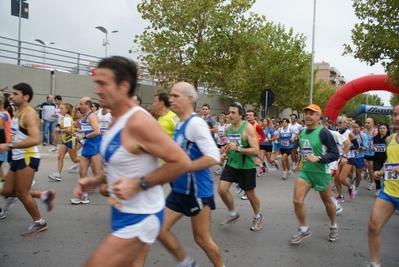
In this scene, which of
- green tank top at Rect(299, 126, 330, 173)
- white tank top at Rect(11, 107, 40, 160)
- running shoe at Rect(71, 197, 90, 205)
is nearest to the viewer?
white tank top at Rect(11, 107, 40, 160)

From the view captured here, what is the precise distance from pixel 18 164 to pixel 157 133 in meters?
3.36

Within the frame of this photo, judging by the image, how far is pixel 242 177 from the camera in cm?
550

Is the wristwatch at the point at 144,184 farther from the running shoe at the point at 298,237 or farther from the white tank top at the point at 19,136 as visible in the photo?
the running shoe at the point at 298,237

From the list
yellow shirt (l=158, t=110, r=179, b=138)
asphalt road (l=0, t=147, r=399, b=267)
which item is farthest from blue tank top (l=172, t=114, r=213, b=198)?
yellow shirt (l=158, t=110, r=179, b=138)

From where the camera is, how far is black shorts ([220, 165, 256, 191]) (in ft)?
17.9

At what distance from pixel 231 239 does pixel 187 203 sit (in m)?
1.85

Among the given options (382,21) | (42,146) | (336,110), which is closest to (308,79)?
(336,110)

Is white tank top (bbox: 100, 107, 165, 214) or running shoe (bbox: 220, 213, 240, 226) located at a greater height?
white tank top (bbox: 100, 107, 165, 214)

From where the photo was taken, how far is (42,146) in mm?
15016

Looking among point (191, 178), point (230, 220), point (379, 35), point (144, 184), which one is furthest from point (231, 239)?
point (379, 35)

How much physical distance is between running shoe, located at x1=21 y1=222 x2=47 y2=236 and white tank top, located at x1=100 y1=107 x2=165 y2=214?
3.26 meters

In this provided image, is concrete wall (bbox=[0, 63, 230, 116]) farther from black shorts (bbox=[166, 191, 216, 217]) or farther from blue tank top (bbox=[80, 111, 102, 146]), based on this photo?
black shorts (bbox=[166, 191, 216, 217])

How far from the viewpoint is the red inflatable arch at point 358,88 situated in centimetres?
2084

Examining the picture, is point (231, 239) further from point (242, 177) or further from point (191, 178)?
point (191, 178)
